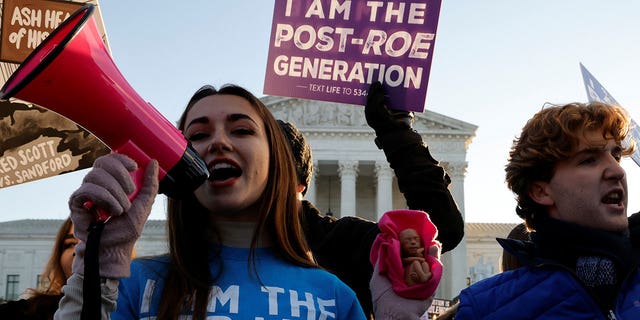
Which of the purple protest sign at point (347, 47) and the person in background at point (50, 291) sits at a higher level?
the purple protest sign at point (347, 47)

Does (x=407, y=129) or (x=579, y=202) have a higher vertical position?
(x=407, y=129)

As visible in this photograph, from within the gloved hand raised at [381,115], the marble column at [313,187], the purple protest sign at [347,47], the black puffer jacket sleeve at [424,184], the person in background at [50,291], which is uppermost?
the purple protest sign at [347,47]

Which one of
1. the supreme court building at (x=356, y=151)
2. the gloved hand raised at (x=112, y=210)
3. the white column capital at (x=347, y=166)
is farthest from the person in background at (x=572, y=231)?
the white column capital at (x=347, y=166)

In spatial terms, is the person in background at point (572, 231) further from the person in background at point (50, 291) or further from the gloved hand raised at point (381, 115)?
the person in background at point (50, 291)

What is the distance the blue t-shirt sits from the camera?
2.08 m

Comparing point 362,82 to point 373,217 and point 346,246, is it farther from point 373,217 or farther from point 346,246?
point 373,217

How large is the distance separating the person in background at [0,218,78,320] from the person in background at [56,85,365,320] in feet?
6.87

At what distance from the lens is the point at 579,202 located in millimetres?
2666

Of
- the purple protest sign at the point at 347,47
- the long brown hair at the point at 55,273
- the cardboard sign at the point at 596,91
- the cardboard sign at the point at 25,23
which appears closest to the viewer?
the purple protest sign at the point at 347,47

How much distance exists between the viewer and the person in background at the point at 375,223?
283 centimetres

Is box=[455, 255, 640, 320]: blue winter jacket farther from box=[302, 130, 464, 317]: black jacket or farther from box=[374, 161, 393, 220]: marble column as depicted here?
box=[374, 161, 393, 220]: marble column

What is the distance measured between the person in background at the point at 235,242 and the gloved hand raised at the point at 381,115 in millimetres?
666

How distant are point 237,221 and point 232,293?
0.29m

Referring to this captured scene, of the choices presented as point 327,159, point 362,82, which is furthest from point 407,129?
point 327,159
